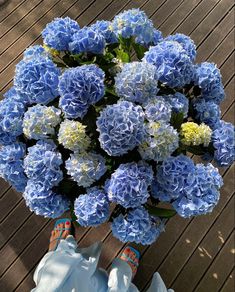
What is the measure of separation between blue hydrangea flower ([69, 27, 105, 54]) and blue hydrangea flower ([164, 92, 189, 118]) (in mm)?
221

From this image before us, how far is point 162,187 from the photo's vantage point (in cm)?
94

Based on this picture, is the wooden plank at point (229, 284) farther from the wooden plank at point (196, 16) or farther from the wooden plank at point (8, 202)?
the wooden plank at point (196, 16)

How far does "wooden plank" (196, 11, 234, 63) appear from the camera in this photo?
217cm

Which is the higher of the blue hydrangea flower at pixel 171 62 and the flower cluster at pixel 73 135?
the blue hydrangea flower at pixel 171 62

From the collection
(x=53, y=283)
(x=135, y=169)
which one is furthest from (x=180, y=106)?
(x=53, y=283)

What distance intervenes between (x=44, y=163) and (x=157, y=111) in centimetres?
30

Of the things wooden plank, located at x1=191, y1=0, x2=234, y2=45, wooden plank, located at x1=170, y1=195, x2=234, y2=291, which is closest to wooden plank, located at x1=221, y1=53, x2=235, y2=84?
wooden plank, located at x1=191, y1=0, x2=234, y2=45

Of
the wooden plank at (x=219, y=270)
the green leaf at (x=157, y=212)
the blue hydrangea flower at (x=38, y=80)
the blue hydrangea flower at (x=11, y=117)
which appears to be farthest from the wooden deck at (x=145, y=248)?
the blue hydrangea flower at (x=38, y=80)

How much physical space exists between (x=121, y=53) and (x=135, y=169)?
35cm

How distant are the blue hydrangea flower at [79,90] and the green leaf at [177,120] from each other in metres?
0.20

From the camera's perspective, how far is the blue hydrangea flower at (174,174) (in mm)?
901

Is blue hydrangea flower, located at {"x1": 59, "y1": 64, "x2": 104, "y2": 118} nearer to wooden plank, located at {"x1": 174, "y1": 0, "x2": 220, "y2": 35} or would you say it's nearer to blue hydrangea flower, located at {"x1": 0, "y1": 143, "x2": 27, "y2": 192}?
blue hydrangea flower, located at {"x1": 0, "y1": 143, "x2": 27, "y2": 192}

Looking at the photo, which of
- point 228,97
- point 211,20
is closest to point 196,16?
point 211,20

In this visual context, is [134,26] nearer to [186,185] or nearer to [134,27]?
[134,27]
